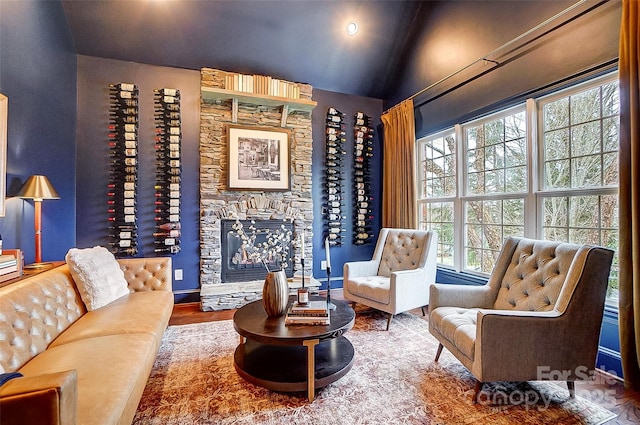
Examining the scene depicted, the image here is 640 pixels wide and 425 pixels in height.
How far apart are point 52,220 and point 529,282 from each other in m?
4.09

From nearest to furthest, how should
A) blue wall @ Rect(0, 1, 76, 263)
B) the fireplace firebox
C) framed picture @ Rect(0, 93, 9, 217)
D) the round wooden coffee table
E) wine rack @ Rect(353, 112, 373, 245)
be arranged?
the round wooden coffee table → framed picture @ Rect(0, 93, 9, 217) → blue wall @ Rect(0, 1, 76, 263) → the fireplace firebox → wine rack @ Rect(353, 112, 373, 245)

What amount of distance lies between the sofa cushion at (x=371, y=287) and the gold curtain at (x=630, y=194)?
1.57m

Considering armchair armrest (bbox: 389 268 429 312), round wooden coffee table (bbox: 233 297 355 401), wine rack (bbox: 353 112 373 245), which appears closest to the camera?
round wooden coffee table (bbox: 233 297 355 401)

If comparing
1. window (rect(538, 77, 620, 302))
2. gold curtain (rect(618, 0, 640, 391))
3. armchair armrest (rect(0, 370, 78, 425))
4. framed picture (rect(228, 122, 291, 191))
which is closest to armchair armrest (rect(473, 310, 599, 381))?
gold curtain (rect(618, 0, 640, 391))

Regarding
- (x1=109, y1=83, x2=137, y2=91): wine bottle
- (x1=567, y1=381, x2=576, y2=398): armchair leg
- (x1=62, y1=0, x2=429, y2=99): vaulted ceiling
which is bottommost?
(x1=567, y1=381, x2=576, y2=398): armchair leg

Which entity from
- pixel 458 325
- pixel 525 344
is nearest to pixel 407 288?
pixel 458 325

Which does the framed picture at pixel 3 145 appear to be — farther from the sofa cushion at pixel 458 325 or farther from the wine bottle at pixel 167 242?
the sofa cushion at pixel 458 325

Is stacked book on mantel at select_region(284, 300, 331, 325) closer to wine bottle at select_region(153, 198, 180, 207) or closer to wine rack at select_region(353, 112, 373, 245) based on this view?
wine bottle at select_region(153, 198, 180, 207)

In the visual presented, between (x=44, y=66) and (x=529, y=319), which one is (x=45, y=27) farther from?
(x=529, y=319)

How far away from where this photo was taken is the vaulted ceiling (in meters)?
3.18

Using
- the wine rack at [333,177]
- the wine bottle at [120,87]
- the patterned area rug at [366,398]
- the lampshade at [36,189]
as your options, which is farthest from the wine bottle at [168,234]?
the wine rack at [333,177]

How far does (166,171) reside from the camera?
350 cm

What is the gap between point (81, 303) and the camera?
81.0 inches

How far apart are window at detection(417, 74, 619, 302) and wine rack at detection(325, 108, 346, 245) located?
1.27 metres
